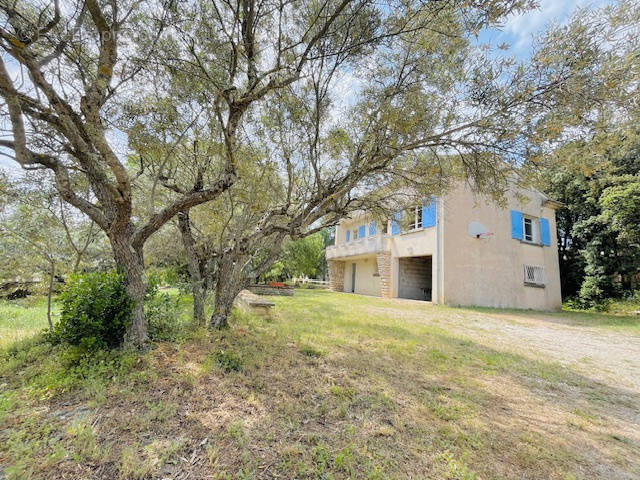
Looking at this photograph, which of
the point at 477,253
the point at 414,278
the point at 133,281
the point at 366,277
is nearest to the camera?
the point at 133,281

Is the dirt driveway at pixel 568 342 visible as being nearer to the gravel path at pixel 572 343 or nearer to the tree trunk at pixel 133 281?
the gravel path at pixel 572 343

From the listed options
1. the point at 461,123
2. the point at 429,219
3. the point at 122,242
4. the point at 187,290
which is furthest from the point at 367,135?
the point at 429,219

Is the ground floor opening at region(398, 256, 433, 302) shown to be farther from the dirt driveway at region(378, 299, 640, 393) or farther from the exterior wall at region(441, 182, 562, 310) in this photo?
the dirt driveway at region(378, 299, 640, 393)

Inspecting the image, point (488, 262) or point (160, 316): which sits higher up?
point (488, 262)

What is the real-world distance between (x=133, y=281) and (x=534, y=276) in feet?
55.5

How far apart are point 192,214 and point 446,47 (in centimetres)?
598

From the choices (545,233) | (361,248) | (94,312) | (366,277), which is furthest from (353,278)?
(94,312)

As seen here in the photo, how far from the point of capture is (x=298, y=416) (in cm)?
271

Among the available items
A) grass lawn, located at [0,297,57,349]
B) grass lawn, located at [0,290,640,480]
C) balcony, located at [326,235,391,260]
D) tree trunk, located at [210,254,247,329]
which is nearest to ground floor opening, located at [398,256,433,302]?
balcony, located at [326,235,391,260]

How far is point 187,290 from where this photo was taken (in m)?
7.51

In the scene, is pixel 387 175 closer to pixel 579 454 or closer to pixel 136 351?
pixel 579 454

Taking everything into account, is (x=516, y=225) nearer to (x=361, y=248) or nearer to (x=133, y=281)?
(x=361, y=248)

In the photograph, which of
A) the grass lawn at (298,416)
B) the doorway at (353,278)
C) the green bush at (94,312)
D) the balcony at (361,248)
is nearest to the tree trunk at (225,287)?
the grass lawn at (298,416)

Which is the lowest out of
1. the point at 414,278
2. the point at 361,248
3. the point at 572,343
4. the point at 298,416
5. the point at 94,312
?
the point at 298,416
